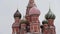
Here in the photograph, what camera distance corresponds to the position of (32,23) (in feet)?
95.4

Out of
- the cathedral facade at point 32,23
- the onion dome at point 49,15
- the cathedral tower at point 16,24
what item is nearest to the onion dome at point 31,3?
the cathedral facade at point 32,23

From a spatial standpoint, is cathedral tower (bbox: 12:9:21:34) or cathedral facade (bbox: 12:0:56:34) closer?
cathedral facade (bbox: 12:0:56:34)

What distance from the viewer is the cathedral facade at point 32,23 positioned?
1145 inches

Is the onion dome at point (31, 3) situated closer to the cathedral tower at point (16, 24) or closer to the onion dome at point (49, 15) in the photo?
the cathedral tower at point (16, 24)

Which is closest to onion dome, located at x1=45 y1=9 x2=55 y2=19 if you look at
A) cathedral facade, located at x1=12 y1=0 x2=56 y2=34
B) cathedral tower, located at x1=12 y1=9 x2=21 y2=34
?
cathedral facade, located at x1=12 y1=0 x2=56 y2=34

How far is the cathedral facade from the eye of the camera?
29089mm

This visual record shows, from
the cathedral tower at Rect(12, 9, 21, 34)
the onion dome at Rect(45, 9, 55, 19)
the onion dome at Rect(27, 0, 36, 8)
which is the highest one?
the onion dome at Rect(27, 0, 36, 8)

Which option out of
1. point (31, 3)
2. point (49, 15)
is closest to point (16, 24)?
point (31, 3)

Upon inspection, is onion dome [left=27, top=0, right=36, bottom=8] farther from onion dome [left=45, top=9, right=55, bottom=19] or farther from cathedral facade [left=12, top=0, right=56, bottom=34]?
onion dome [left=45, top=9, right=55, bottom=19]

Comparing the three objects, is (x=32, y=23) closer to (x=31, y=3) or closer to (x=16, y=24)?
(x=16, y=24)

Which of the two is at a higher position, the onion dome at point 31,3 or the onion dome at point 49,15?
the onion dome at point 31,3

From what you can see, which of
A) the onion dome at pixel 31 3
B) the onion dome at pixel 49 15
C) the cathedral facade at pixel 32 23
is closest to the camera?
the cathedral facade at pixel 32 23

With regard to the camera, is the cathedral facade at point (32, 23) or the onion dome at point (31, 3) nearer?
the cathedral facade at point (32, 23)

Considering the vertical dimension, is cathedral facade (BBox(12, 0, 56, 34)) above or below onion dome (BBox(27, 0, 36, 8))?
below
